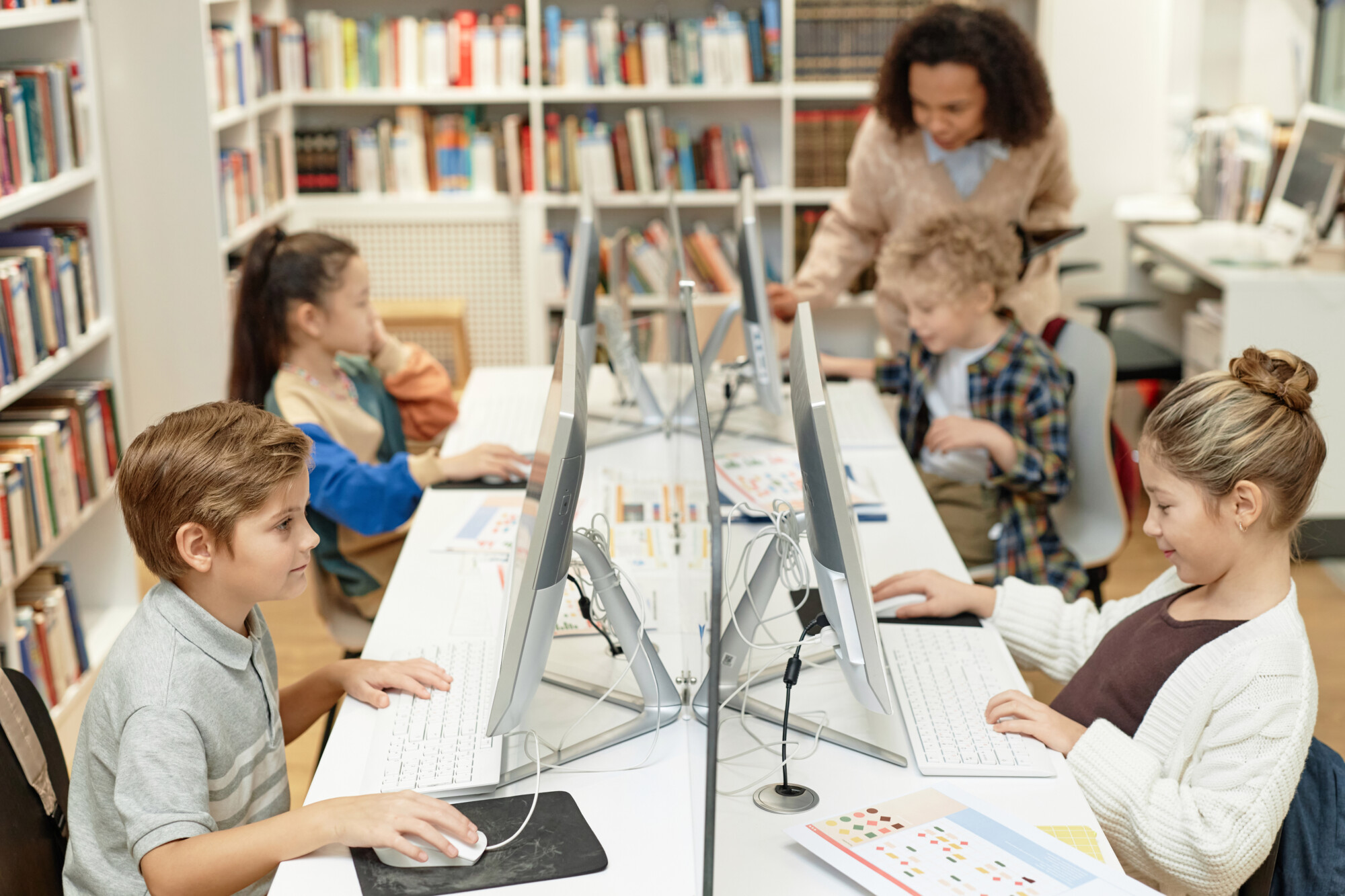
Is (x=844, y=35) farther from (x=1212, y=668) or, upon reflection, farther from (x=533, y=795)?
(x=533, y=795)

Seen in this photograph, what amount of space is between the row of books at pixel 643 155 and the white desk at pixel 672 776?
276 cm

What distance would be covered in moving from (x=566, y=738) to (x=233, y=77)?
3044 millimetres

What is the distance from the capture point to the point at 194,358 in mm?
3453

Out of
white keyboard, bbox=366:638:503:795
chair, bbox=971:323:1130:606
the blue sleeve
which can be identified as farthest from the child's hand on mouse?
chair, bbox=971:323:1130:606

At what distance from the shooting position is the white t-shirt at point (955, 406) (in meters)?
2.41

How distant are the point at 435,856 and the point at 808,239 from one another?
363cm

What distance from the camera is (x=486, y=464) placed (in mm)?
2246

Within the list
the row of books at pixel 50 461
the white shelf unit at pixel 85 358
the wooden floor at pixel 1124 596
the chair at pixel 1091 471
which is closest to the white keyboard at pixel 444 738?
the wooden floor at pixel 1124 596

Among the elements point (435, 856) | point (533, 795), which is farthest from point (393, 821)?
point (533, 795)

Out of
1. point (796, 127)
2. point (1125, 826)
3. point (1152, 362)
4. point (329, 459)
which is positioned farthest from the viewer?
point (796, 127)

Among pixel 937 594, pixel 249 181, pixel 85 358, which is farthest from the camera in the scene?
pixel 249 181

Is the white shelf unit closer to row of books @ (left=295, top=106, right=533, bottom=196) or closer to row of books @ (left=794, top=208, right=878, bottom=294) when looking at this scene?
row of books @ (left=295, top=106, right=533, bottom=196)

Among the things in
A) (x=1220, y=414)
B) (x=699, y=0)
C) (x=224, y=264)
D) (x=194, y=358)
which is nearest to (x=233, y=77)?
(x=224, y=264)

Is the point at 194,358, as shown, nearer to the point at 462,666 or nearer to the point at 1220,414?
the point at 462,666
